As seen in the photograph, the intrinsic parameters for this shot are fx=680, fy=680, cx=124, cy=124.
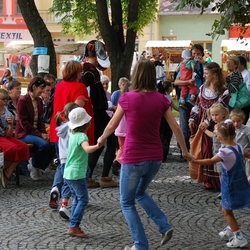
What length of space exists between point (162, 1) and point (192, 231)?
43.1 m

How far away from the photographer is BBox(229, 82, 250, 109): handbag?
10.4 meters

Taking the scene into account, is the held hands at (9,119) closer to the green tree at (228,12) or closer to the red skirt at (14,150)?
the red skirt at (14,150)

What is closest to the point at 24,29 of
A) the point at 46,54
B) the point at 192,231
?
the point at 46,54

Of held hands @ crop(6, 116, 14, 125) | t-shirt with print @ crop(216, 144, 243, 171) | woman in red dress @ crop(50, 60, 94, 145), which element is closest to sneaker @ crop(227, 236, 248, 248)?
t-shirt with print @ crop(216, 144, 243, 171)

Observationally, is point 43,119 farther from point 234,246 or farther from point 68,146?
point 234,246

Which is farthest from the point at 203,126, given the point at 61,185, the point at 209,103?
the point at 61,185

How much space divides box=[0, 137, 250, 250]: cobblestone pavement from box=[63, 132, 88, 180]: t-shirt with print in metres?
0.64

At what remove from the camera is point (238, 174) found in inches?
266

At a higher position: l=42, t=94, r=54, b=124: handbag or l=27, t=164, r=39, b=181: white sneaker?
l=42, t=94, r=54, b=124: handbag

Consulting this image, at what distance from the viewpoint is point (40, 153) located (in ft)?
34.2

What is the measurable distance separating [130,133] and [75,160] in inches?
49.6

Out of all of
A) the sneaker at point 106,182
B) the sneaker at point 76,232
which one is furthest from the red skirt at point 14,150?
the sneaker at point 76,232

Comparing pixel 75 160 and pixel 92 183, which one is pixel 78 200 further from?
pixel 92 183

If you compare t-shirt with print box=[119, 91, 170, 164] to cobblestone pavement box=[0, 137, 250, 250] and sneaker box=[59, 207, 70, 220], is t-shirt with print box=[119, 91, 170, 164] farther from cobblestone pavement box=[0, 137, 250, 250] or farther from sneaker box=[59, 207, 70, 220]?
sneaker box=[59, 207, 70, 220]
